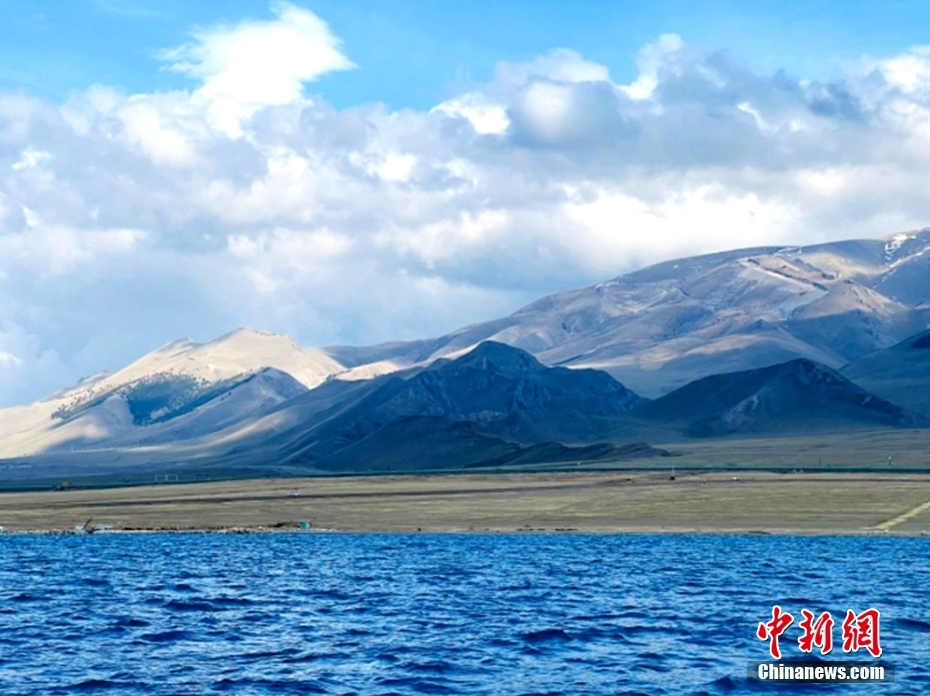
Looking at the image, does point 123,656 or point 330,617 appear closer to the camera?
→ point 123,656

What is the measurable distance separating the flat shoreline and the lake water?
70.2 feet

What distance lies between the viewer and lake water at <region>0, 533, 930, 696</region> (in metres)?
51.5

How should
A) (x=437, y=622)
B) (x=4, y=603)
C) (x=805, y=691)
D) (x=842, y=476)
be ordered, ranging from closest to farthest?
(x=805, y=691)
(x=437, y=622)
(x=4, y=603)
(x=842, y=476)

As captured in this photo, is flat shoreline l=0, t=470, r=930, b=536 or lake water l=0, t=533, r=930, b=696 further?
flat shoreline l=0, t=470, r=930, b=536

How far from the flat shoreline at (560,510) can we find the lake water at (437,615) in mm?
21394

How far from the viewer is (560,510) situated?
158000 mm

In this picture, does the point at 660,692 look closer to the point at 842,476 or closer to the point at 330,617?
the point at 330,617

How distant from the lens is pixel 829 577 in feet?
282

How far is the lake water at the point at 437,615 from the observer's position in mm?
51531

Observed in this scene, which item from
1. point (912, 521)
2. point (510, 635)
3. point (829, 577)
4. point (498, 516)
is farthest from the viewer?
point (498, 516)

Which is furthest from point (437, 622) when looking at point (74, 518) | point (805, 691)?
point (74, 518)

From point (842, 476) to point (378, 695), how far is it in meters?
157

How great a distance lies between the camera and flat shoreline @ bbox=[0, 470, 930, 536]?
453ft

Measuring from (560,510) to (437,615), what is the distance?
90047mm
